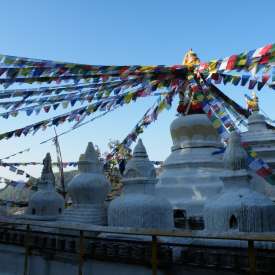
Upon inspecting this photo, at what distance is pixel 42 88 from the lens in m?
10.7

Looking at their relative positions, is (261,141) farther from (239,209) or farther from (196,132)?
(239,209)

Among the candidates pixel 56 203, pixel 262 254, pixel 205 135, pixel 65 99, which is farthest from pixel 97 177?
pixel 262 254

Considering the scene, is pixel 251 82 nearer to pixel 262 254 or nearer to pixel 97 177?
pixel 97 177

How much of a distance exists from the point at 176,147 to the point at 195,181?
7.44 ft

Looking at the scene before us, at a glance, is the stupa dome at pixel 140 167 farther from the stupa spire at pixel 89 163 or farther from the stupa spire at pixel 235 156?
the stupa spire at pixel 235 156

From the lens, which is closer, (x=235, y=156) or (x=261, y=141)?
(x=235, y=156)

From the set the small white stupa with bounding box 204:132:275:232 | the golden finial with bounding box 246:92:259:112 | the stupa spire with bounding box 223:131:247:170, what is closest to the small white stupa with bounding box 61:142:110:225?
the small white stupa with bounding box 204:132:275:232

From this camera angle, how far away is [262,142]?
46.8 ft

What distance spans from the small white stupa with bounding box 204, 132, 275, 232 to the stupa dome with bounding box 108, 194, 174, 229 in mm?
1185

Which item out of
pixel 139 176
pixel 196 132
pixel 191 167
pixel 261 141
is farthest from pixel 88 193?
pixel 261 141

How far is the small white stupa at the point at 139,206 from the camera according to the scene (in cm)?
791

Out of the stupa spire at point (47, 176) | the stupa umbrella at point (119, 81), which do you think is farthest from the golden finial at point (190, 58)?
the stupa spire at point (47, 176)

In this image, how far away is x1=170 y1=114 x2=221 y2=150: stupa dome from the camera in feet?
42.1

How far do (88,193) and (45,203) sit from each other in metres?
1.83
